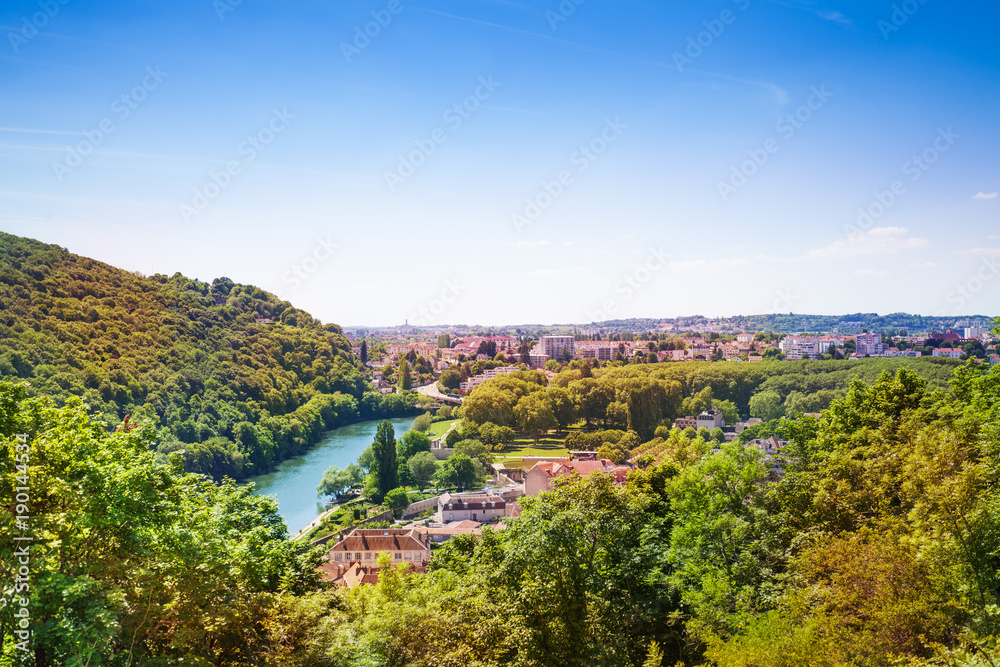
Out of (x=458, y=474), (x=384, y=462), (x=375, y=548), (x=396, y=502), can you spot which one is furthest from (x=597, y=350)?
(x=375, y=548)

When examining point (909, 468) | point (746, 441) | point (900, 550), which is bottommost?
point (746, 441)

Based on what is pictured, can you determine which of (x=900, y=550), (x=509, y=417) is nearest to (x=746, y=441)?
(x=509, y=417)

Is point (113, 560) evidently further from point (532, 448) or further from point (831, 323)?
point (831, 323)

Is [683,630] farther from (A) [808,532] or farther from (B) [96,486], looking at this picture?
(B) [96,486]

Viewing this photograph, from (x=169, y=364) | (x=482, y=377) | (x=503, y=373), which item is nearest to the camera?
(x=169, y=364)

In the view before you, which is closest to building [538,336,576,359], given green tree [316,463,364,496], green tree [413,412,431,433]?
green tree [413,412,431,433]

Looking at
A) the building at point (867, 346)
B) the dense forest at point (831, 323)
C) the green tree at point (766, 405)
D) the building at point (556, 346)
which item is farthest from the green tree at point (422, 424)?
the dense forest at point (831, 323)
